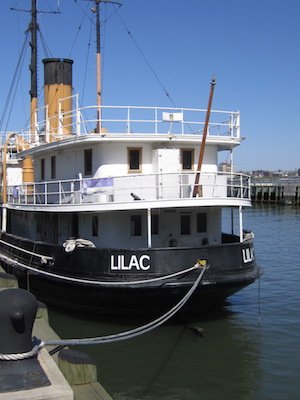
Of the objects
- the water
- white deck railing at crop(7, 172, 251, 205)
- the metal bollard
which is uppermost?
white deck railing at crop(7, 172, 251, 205)

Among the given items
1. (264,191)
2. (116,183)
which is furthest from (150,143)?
(264,191)

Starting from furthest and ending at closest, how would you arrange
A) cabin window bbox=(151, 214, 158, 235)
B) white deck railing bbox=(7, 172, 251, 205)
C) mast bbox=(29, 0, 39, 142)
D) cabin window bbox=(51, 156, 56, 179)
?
mast bbox=(29, 0, 39, 142)
cabin window bbox=(51, 156, 56, 179)
cabin window bbox=(151, 214, 158, 235)
white deck railing bbox=(7, 172, 251, 205)

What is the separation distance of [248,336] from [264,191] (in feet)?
214

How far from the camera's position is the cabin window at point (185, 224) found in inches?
540

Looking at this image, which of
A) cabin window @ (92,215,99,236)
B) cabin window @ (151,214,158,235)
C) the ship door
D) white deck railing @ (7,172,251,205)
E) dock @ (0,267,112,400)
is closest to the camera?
dock @ (0,267,112,400)

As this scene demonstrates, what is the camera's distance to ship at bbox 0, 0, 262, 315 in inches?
449

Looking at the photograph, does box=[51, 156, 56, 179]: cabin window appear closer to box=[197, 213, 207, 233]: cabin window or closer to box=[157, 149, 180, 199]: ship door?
box=[157, 149, 180, 199]: ship door

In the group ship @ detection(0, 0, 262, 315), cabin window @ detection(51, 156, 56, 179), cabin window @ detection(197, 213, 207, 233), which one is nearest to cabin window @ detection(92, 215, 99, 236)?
ship @ detection(0, 0, 262, 315)

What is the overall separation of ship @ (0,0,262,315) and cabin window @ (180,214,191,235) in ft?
0.09

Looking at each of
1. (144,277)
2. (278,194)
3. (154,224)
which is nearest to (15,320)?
(144,277)

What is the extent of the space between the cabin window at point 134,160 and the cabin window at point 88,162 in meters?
1.24

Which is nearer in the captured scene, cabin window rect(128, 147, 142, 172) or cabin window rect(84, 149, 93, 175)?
cabin window rect(128, 147, 142, 172)

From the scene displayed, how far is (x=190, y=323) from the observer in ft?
40.2

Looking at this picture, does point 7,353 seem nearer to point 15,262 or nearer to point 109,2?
point 15,262
